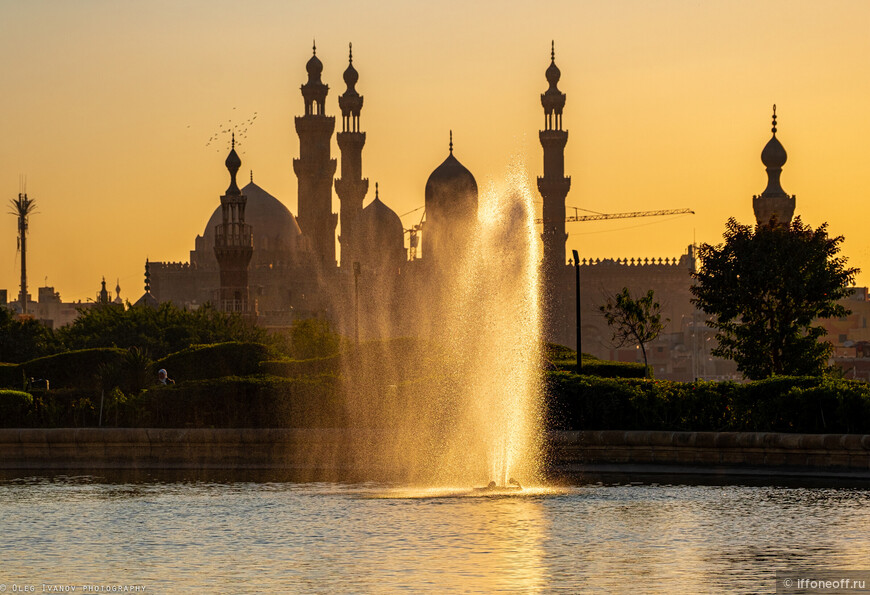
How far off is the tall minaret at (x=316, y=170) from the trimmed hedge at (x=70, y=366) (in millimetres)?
65426

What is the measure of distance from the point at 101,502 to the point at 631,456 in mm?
8005

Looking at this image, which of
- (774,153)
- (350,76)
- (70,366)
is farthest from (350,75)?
(70,366)

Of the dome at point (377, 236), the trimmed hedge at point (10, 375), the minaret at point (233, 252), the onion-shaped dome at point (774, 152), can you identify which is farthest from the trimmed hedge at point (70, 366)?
the dome at point (377, 236)

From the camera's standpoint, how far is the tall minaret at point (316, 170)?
10050cm

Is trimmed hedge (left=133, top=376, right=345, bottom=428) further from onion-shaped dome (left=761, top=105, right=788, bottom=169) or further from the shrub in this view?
onion-shaped dome (left=761, top=105, right=788, bottom=169)

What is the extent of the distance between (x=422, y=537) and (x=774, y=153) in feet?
223

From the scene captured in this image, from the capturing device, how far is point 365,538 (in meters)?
16.4

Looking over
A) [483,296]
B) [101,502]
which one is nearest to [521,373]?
[483,296]

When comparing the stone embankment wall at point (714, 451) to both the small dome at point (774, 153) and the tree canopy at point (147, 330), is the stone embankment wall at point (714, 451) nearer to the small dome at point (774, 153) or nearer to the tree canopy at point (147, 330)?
the tree canopy at point (147, 330)

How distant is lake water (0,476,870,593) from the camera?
14025 millimetres

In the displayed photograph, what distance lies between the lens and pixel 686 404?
985 inches

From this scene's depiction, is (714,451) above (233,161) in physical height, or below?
below

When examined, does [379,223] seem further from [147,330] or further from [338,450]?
[338,450]

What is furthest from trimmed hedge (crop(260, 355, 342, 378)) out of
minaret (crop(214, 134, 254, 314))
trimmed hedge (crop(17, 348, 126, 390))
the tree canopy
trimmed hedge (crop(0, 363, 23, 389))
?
minaret (crop(214, 134, 254, 314))
